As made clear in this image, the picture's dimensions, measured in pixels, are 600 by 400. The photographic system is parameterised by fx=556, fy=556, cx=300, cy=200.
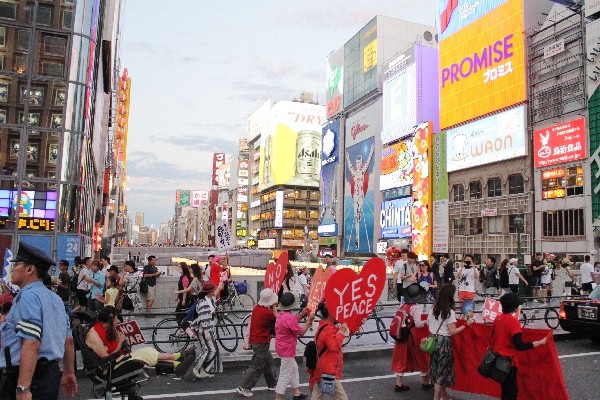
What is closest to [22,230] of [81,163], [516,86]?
[81,163]

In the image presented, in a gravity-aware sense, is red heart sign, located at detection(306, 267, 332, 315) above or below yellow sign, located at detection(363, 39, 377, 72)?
below

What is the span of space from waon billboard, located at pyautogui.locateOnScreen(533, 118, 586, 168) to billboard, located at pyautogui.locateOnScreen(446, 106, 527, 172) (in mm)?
2091

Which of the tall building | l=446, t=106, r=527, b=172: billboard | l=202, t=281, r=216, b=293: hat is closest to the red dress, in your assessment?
l=202, t=281, r=216, b=293: hat

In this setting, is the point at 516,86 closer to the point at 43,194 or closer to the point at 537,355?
the point at 43,194

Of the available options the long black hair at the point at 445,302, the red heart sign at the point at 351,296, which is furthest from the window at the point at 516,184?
the red heart sign at the point at 351,296

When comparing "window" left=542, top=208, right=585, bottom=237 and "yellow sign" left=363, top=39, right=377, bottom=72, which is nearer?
"window" left=542, top=208, right=585, bottom=237

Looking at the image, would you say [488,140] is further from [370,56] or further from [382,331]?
[382,331]

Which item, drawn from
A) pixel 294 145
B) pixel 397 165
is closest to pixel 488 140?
pixel 397 165

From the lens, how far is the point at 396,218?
74.4 meters

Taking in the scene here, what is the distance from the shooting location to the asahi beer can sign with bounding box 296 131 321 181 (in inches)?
5079

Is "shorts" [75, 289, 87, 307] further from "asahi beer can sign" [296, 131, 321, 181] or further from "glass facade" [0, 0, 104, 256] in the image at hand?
"asahi beer can sign" [296, 131, 321, 181]

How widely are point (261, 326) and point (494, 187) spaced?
174 ft

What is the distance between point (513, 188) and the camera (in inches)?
2138

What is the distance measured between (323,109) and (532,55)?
280 ft
